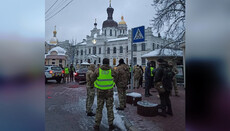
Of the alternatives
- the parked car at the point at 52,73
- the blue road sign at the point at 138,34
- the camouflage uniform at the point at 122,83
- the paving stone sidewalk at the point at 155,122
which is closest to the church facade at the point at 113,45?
the parked car at the point at 52,73

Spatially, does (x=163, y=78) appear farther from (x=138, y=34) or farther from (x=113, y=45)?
(x=113, y=45)

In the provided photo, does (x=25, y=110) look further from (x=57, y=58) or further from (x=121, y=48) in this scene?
(x=121, y=48)

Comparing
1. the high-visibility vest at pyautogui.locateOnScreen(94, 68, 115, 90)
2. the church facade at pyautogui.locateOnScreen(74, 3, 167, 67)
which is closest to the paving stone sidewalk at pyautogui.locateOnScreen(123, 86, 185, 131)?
the high-visibility vest at pyautogui.locateOnScreen(94, 68, 115, 90)

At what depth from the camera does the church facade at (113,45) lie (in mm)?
44406

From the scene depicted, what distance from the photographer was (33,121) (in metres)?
1.33

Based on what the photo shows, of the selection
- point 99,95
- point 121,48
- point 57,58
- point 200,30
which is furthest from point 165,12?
point 121,48

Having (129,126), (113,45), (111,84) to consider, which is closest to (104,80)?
(111,84)

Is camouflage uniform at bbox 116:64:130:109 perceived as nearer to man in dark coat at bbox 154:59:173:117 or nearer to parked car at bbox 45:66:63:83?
man in dark coat at bbox 154:59:173:117

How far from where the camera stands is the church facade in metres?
44.4

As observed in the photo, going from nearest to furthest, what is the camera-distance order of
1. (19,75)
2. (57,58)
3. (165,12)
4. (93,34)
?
(19,75) < (165,12) < (57,58) < (93,34)

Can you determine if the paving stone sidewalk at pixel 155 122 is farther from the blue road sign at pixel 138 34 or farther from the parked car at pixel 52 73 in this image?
the parked car at pixel 52 73

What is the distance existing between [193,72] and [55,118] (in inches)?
194

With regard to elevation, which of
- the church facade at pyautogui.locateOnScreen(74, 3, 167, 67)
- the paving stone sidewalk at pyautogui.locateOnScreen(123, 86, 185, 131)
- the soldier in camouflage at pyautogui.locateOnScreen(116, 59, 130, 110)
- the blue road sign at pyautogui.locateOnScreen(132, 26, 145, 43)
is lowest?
the paving stone sidewalk at pyautogui.locateOnScreen(123, 86, 185, 131)

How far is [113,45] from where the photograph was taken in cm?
5334
